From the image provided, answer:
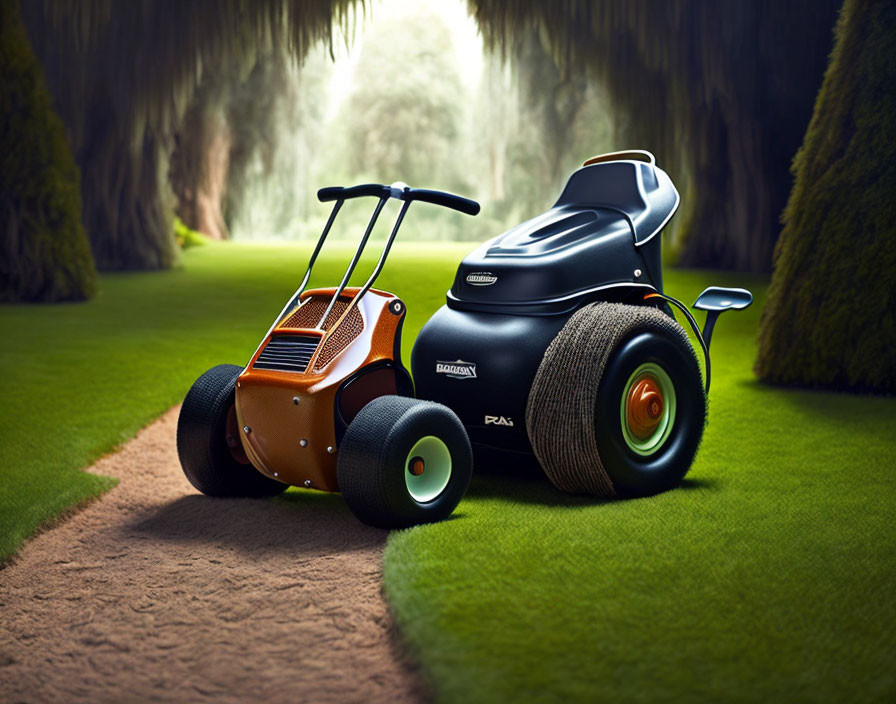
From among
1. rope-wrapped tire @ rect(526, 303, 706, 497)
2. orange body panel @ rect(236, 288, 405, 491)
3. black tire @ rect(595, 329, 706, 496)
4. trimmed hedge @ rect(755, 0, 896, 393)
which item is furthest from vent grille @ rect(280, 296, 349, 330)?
trimmed hedge @ rect(755, 0, 896, 393)

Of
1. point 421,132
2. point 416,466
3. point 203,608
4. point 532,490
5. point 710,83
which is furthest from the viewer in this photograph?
point 421,132

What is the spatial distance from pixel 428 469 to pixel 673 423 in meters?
0.92

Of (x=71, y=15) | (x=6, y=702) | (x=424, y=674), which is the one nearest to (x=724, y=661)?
(x=424, y=674)

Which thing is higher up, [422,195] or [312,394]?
[422,195]

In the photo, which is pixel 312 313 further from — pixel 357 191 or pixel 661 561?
pixel 661 561

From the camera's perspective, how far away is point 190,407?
328 centimetres

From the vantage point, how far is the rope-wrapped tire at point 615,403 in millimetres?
3025

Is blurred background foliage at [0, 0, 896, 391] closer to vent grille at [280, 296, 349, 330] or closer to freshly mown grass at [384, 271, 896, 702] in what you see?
freshly mown grass at [384, 271, 896, 702]

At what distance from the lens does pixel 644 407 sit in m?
3.19

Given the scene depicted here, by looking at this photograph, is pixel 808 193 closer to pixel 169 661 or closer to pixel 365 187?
pixel 365 187

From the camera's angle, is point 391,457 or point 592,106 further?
point 592,106

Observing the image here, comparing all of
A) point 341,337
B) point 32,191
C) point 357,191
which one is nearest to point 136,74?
point 32,191

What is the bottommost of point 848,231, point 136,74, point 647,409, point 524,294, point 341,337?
point 647,409

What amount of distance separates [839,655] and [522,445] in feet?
4.35
